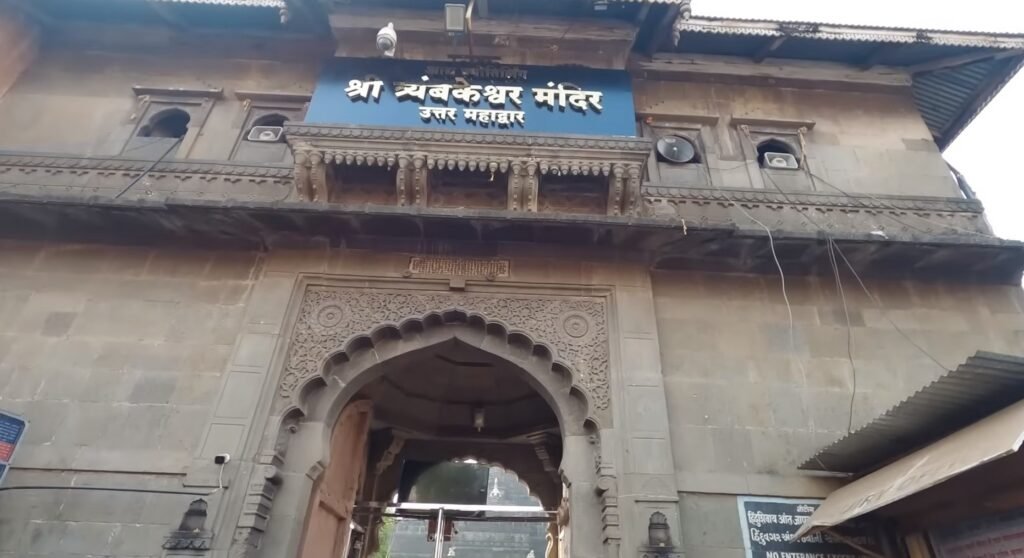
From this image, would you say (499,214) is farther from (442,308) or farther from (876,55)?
(876,55)

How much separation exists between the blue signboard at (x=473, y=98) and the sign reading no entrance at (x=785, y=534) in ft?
14.1

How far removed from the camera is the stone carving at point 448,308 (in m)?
5.97

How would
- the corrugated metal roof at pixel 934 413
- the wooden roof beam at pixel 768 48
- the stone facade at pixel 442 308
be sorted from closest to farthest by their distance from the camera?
the corrugated metal roof at pixel 934 413
the stone facade at pixel 442 308
the wooden roof beam at pixel 768 48

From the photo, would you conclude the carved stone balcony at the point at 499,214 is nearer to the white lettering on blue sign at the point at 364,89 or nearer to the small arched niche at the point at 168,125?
the small arched niche at the point at 168,125

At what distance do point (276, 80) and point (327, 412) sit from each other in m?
5.01

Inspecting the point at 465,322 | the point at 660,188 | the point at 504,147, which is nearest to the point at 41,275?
the point at 465,322

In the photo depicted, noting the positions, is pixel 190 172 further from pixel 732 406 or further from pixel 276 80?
pixel 732 406

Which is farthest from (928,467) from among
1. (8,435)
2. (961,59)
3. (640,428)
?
(8,435)

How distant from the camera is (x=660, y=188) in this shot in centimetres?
714

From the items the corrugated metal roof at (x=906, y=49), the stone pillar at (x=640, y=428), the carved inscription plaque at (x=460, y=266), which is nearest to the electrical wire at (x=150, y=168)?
the carved inscription plaque at (x=460, y=266)

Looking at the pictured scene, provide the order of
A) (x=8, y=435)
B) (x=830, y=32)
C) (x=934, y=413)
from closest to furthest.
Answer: (x=934, y=413), (x=8, y=435), (x=830, y=32)

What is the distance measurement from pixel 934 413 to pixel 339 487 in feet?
20.3

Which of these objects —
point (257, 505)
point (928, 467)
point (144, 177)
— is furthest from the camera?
point (144, 177)

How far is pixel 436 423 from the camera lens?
843 centimetres
